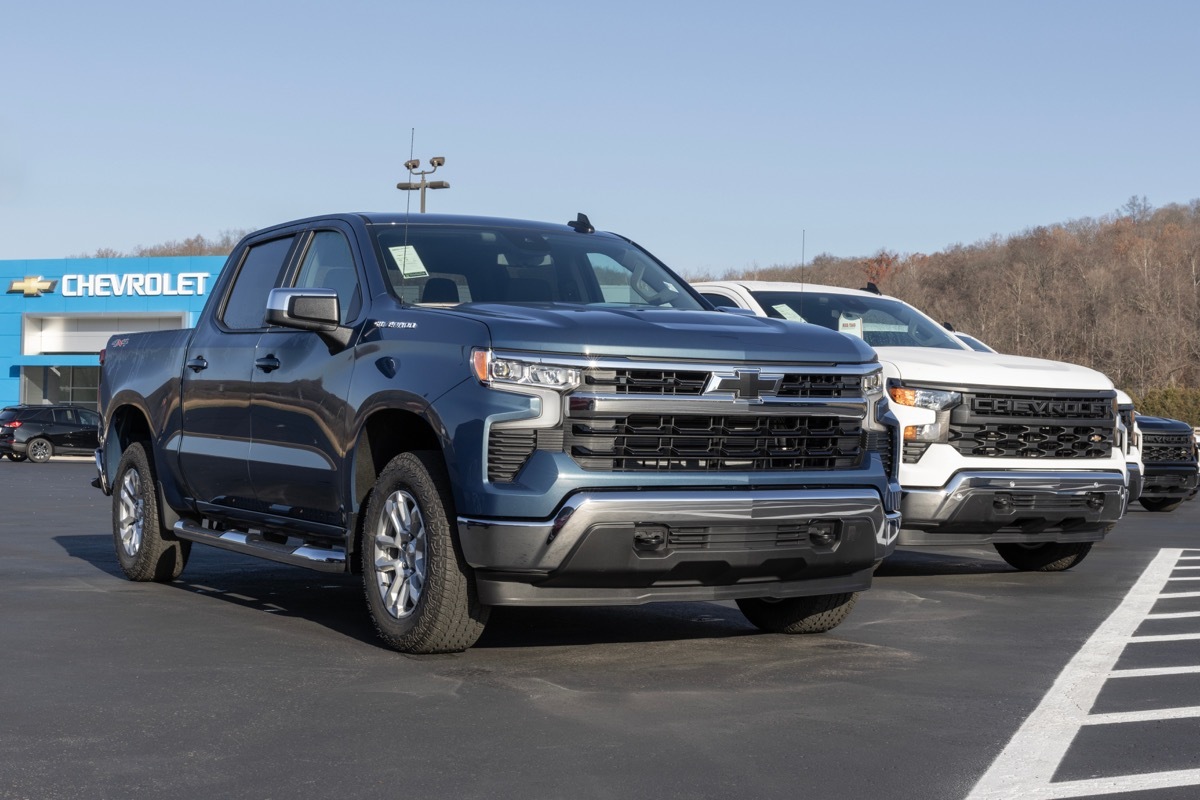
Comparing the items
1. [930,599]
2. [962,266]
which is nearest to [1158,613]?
[930,599]

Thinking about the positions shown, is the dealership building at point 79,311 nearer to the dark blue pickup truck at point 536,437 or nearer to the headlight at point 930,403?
the headlight at point 930,403

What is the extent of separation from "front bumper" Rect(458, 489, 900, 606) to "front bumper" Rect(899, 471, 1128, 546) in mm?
2850

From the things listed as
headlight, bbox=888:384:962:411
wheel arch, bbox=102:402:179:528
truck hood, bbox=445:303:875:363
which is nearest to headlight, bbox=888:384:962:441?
headlight, bbox=888:384:962:411

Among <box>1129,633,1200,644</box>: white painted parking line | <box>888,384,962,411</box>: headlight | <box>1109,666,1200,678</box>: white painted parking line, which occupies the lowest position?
<box>1129,633,1200,644</box>: white painted parking line

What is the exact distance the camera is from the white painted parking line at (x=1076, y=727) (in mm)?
4520

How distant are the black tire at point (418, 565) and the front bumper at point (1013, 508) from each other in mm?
3811

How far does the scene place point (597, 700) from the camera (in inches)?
229

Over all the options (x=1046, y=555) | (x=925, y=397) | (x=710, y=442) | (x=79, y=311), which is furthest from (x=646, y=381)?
(x=79, y=311)

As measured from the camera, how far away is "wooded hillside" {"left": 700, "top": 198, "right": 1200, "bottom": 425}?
9269 centimetres

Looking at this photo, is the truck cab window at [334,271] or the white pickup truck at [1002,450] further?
the white pickup truck at [1002,450]

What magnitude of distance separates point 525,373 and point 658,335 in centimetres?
58

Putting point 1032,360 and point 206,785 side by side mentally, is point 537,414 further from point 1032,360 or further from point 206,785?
point 1032,360

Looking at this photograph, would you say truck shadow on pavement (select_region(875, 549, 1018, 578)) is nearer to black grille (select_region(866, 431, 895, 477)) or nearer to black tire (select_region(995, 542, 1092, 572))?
black tire (select_region(995, 542, 1092, 572))

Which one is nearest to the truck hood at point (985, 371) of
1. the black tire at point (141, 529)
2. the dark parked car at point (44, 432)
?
the black tire at point (141, 529)
